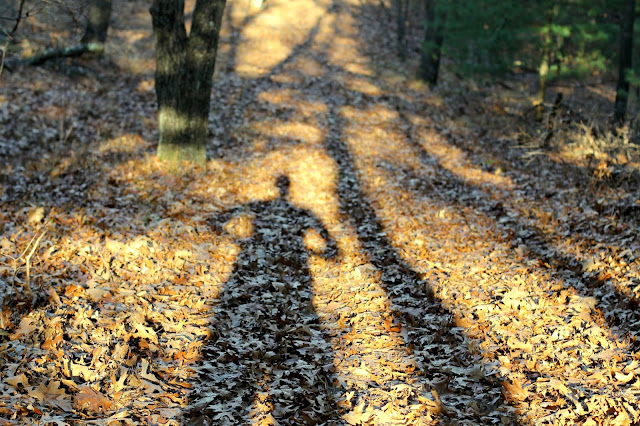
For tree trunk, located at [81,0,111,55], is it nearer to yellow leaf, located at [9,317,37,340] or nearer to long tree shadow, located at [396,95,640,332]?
long tree shadow, located at [396,95,640,332]

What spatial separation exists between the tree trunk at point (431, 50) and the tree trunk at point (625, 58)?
613 centimetres

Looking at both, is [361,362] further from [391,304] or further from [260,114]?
[260,114]

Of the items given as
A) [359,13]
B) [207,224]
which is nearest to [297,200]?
[207,224]

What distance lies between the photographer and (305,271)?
699 cm

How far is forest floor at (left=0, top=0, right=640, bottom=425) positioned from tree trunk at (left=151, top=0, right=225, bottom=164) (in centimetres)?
81

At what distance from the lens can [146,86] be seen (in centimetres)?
1545

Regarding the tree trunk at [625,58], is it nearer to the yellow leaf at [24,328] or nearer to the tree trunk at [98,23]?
the yellow leaf at [24,328]

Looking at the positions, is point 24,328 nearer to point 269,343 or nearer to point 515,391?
point 269,343

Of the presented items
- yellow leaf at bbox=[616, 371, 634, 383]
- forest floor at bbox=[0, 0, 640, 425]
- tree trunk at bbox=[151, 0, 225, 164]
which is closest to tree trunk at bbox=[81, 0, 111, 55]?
forest floor at bbox=[0, 0, 640, 425]

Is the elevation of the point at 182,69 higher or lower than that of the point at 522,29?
lower

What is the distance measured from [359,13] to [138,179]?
977 inches

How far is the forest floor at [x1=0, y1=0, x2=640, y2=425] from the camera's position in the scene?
431cm

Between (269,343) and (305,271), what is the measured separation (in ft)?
6.21

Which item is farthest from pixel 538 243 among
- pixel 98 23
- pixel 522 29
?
pixel 98 23
